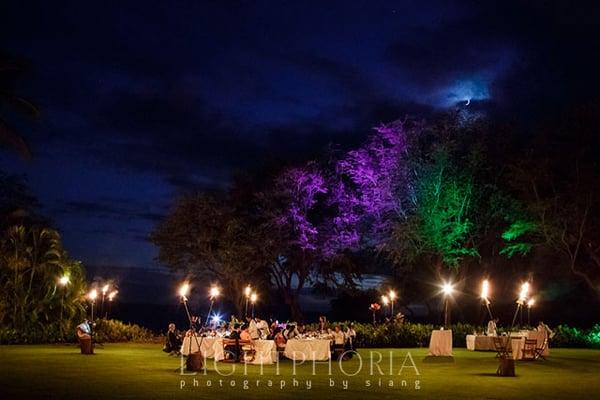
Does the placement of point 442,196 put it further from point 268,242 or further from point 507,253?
point 268,242

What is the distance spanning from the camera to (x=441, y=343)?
24.2 meters

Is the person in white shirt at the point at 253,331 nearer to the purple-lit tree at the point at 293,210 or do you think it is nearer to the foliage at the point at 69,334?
the foliage at the point at 69,334

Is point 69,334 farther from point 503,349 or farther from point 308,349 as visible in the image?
point 503,349

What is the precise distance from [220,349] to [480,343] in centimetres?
1340

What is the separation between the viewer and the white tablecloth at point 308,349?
23.0 metres

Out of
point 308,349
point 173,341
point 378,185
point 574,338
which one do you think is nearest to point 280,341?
point 308,349

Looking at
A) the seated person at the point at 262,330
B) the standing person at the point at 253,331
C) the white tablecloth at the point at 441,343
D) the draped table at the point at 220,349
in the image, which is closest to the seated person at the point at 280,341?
the seated person at the point at 262,330

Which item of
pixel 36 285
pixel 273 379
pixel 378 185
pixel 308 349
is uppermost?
pixel 378 185

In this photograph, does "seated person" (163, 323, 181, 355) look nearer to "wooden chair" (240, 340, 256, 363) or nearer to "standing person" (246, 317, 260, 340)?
"standing person" (246, 317, 260, 340)

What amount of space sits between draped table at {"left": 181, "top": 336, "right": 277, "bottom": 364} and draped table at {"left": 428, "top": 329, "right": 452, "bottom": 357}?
18.4 ft

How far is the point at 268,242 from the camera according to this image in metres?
40.9

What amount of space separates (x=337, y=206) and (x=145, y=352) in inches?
799

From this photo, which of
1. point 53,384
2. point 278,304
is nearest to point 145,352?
point 53,384

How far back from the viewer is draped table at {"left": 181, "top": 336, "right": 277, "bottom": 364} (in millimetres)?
21578
